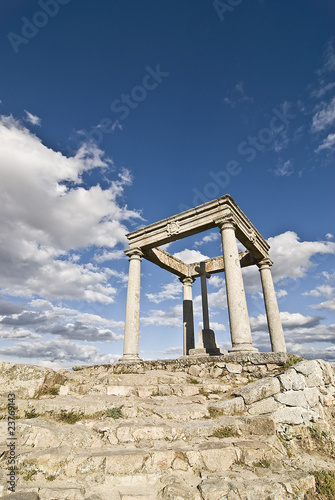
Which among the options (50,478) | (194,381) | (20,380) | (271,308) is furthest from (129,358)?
(50,478)

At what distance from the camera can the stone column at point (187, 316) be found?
18797mm

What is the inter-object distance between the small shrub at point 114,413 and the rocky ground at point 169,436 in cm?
3

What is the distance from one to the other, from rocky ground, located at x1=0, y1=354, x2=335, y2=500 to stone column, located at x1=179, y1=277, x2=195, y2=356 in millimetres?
10231

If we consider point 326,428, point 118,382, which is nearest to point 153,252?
point 118,382

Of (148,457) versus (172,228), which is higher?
(172,228)

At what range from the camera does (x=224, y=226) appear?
13078 millimetres

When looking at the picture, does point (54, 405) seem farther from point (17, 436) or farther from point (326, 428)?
point (326, 428)

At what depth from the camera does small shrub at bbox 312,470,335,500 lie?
14.3ft

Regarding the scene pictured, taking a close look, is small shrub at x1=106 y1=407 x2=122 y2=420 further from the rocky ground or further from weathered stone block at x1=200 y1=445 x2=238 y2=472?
weathered stone block at x1=200 y1=445 x2=238 y2=472

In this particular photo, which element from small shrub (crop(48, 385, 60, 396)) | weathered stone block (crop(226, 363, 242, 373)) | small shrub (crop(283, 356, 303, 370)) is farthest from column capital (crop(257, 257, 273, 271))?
small shrub (crop(48, 385, 60, 396))

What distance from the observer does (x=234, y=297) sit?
11.6m

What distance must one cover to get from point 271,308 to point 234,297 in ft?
20.9

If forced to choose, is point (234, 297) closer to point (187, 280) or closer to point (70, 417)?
point (70, 417)

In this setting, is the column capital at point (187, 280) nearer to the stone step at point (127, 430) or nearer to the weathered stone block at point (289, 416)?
the weathered stone block at point (289, 416)
